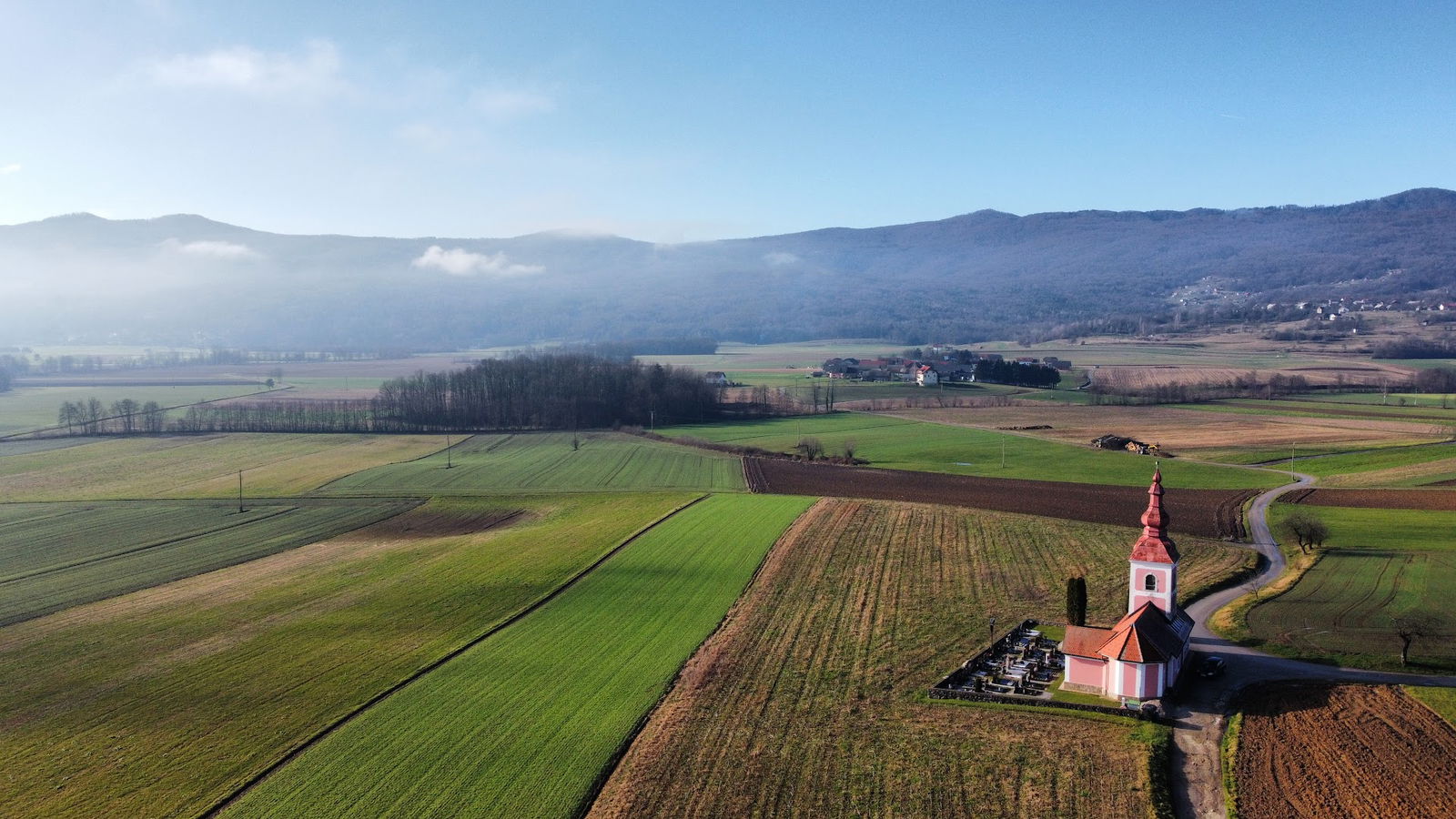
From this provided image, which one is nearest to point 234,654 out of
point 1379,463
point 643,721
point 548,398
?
point 643,721

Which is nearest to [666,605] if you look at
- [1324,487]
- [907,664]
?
[907,664]

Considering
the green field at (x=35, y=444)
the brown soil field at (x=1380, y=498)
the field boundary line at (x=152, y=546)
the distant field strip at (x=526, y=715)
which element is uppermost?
the green field at (x=35, y=444)

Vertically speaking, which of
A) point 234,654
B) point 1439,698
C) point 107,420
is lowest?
point 1439,698

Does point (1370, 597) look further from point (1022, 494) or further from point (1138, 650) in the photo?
point (1022, 494)

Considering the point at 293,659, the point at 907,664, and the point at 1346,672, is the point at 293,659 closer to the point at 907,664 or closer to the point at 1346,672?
the point at 907,664

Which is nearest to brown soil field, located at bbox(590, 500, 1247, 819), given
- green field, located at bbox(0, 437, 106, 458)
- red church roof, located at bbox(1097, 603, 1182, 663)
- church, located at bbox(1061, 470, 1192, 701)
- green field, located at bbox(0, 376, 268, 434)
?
church, located at bbox(1061, 470, 1192, 701)

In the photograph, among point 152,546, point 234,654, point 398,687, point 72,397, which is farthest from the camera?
point 72,397

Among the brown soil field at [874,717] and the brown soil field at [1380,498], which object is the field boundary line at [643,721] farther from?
the brown soil field at [1380,498]

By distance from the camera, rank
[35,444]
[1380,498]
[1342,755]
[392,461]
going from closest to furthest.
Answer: [1342,755] → [1380,498] → [392,461] → [35,444]

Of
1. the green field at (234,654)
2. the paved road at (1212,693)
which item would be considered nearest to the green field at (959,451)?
the paved road at (1212,693)
